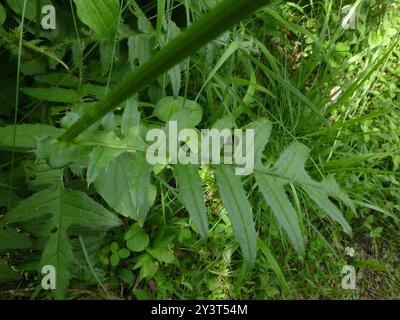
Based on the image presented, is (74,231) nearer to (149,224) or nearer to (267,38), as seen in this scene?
(149,224)

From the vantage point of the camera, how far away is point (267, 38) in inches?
70.7

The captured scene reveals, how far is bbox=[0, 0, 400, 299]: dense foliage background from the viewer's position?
96cm

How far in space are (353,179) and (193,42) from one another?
1408 mm

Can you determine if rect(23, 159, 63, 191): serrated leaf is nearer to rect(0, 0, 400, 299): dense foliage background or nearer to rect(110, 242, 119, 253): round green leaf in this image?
rect(0, 0, 400, 299): dense foliage background

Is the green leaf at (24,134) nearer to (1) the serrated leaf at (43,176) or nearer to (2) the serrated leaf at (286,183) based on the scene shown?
(1) the serrated leaf at (43,176)

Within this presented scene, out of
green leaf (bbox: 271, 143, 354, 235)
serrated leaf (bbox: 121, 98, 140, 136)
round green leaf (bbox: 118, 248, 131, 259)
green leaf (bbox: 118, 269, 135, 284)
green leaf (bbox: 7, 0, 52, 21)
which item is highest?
green leaf (bbox: 7, 0, 52, 21)

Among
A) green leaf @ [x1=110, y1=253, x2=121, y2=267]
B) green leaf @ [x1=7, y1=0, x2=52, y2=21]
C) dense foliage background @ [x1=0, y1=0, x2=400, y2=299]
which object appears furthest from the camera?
green leaf @ [x1=110, y1=253, x2=121, y2=267]

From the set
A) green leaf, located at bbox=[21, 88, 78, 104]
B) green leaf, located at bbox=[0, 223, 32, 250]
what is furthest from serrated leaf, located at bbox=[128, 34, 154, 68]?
green leaf, located at bbox=[0, 223, 32, 250]

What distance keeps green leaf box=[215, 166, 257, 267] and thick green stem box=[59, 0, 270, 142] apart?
0.27 m

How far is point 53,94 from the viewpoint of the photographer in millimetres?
1152

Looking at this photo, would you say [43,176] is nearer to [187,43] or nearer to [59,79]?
[59,79]

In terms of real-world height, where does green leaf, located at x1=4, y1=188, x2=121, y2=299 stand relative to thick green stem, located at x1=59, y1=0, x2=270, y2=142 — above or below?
below
